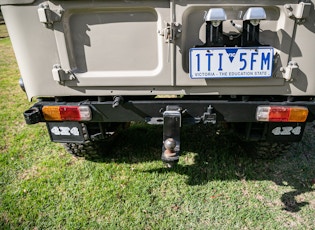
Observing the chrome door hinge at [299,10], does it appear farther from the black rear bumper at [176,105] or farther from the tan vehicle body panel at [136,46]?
the black rear bumper at [176,105]

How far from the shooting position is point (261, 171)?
9.55 ft

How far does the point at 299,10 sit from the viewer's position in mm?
1857

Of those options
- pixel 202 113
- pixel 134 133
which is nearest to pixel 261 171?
pixel 202 113

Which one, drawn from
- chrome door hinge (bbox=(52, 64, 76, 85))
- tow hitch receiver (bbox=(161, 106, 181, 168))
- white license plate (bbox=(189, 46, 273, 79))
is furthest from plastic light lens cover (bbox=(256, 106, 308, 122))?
chrome door hinge (bbox=(52, 64, 76, 85))

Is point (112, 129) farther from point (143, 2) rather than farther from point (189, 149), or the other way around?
point (143, 2)

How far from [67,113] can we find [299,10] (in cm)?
187

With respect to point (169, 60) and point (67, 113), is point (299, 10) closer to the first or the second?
point (169, 60)

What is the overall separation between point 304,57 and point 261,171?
4.41ft

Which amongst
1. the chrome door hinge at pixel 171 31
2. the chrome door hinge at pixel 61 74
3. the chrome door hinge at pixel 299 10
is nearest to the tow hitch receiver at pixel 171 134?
the chrome door hinge at pixel 171 31

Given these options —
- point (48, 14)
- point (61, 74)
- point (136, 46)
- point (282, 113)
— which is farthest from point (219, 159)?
point (48, 14)

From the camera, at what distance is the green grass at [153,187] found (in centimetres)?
236

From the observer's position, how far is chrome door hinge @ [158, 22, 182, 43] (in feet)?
6.30

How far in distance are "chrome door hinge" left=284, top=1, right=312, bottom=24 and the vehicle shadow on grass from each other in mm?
1600

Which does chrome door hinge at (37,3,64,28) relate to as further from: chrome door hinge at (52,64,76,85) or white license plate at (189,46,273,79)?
white license plate at (189,46,273,79)
